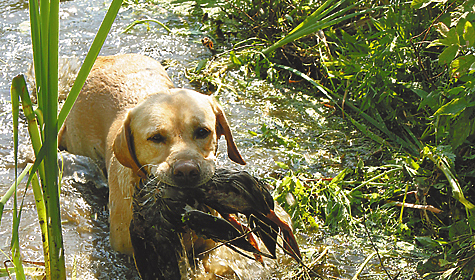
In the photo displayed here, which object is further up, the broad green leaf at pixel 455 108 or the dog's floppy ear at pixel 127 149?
the broad green leaf at pixel 455 108

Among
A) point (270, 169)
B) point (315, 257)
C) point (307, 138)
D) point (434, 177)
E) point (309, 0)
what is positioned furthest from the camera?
point (309, 0)

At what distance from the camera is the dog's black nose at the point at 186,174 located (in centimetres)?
250

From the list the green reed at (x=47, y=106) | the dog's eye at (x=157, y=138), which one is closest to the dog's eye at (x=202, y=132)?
the dog's eye at (x=157, y=138)

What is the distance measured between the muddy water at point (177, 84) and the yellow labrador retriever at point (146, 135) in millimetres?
246

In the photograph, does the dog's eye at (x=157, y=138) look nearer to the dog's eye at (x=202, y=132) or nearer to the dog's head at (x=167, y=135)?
the dog's head at (x=167, y=135)

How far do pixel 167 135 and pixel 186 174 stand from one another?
41 cm

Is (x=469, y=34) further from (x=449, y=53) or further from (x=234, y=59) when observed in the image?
(x=234, y=59)

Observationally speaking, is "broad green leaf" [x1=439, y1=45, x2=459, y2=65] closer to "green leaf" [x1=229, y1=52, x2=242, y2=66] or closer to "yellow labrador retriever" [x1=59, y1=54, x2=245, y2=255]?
"yellow labrador retriever" [x1=59, y1=54, x2=245, y2=255]

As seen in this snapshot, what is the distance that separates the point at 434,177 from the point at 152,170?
5.99 feet

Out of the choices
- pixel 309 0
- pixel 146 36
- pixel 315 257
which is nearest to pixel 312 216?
pixel 315 257

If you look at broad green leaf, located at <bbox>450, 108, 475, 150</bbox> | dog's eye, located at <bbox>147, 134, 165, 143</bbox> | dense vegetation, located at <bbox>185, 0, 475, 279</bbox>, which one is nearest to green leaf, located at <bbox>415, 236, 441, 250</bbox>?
dense vegetation, located at <bbox>185, 0, 475, 279</bbox>

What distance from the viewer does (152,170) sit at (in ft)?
9.11

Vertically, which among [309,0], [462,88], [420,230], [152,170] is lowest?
[420,230]

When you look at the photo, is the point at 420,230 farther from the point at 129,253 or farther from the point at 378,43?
the point at 129,253
